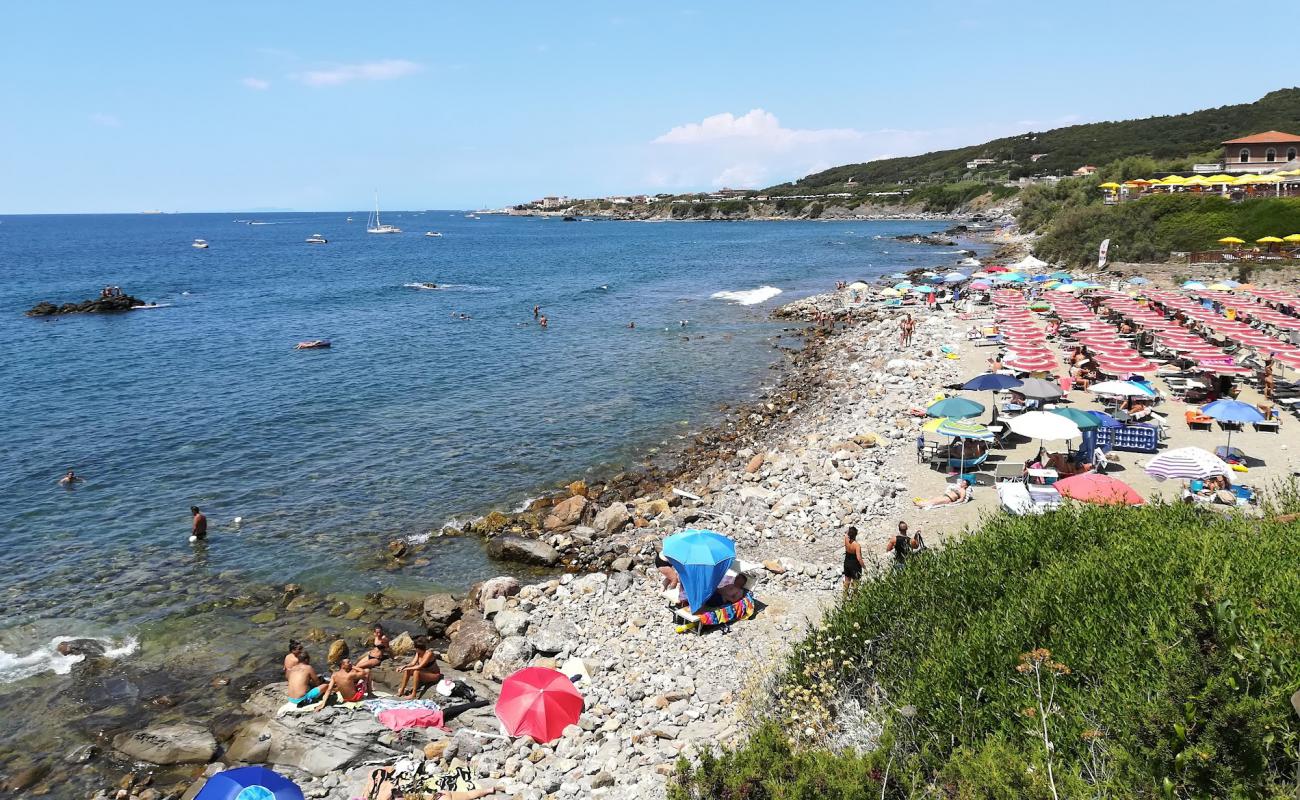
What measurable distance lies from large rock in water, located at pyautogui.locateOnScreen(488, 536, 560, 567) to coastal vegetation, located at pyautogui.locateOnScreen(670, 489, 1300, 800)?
8.70 meters

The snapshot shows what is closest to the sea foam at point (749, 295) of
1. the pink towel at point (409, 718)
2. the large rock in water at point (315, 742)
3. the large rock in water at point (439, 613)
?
the large rock in water at point (439, 613)

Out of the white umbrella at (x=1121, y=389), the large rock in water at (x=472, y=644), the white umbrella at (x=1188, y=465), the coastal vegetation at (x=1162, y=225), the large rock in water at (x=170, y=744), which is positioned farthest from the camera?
the coastal vegetation at (x=1162, y=225)

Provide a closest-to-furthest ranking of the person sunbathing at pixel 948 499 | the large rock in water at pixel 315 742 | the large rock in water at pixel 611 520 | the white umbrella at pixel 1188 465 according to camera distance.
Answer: the large rock in water at pixel 315 742
the white umbrella at pixel 1188 465
the person sunbathing at pixel 948 499
the large rock in water at pixel 611 520

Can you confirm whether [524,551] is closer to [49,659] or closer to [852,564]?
[852,564]

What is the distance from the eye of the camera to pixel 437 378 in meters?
36.8

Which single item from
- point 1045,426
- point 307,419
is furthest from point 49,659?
point 1045,426

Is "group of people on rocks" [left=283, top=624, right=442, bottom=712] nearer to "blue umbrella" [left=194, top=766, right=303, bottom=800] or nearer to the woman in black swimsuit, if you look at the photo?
"blue umbrella" [left=194, top=766, right=303, bottom=800]

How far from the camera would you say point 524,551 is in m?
18.2

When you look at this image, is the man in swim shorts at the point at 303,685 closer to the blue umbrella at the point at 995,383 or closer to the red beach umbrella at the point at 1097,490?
the red beach umbrella at the point at 1097,490

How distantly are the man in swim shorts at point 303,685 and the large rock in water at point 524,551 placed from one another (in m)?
5.99

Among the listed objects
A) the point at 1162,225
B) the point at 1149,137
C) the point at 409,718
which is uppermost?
the point at 1149,137

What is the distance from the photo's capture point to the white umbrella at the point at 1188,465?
15.2 meters

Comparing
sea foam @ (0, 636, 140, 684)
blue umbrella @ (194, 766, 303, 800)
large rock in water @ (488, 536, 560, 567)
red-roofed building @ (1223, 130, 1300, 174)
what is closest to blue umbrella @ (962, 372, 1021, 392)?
large rock in water @ (488, 536, 560, 567)

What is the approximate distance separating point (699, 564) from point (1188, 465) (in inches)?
399
